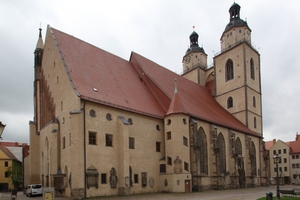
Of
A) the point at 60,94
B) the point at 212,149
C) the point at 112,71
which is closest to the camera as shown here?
the point at 60,94

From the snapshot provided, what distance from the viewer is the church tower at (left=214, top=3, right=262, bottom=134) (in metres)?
42.3

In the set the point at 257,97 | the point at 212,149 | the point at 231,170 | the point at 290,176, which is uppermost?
the point at 257,97

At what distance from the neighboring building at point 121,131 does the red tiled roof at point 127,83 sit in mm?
111

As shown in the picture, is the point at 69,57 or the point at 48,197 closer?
the point at 48,197

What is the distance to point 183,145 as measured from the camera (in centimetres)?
2833

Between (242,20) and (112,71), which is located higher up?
(242,20)

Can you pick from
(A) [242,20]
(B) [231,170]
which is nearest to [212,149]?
(B) [231,170]

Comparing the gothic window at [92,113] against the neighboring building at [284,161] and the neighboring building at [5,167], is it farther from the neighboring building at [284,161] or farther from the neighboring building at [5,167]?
the neighboring building at [284,161]

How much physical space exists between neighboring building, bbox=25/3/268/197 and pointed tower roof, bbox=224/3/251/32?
12.1 m

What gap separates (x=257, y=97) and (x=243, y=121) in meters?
5.63

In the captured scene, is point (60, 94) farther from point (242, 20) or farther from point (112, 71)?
point (242, 20)

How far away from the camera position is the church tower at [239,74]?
42312 mm

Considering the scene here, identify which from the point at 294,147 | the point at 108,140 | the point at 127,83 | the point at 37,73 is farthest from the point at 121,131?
the point at 294,147

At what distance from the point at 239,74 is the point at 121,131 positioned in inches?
943
